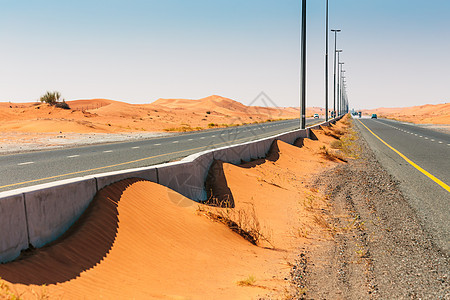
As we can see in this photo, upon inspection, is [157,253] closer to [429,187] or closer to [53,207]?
[53,207]

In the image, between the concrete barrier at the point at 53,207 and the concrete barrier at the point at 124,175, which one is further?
the concrete barrier at the point at 124,175

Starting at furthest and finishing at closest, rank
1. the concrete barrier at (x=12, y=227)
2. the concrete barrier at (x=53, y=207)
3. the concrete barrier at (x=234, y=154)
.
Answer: the concrete barrier at (x=234, y=154)
the concrete barrier at (x=53, y=207)
the concrete barrier at (x=12, y=227)

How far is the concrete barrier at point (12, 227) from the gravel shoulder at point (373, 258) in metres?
3.15

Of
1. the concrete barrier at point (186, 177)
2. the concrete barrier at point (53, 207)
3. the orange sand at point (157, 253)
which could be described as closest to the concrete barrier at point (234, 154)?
the concrete barrier at point (186, 177)

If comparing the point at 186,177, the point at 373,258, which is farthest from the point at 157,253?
the point at 186,177

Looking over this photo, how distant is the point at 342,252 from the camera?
6.14 metres

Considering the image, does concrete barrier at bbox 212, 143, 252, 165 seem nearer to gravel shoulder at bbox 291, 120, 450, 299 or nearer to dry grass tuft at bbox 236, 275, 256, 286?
gravel shoulder at bbox 291, 120, 450, 299

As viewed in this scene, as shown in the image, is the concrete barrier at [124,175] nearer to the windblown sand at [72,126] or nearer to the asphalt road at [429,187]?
the asphalt road at [429,187]

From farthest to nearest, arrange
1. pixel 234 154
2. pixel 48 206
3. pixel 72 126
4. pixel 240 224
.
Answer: pixel 72 126 → pixel 234 154 → pixel 240 224 → pixel 48 206

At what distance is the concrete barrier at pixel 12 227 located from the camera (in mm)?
4371

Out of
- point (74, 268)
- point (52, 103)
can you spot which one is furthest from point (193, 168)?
point (52, 103)

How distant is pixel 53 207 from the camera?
5.14 metres

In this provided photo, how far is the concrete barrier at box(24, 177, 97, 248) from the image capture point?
4801 mm

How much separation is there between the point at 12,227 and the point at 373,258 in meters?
4.61
